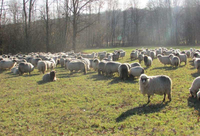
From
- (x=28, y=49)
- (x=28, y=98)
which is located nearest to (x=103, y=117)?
(x=28, y=98)

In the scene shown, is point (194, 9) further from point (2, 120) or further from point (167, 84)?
point (2, 120)

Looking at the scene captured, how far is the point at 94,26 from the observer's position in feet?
214

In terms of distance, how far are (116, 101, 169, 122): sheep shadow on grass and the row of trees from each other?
34.7 m

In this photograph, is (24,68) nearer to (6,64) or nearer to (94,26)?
(6,64)

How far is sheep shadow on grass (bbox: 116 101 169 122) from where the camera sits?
24.4 feet

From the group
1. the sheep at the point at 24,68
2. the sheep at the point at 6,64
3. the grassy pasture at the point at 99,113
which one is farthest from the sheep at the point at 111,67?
the sheep at the point at 6,64

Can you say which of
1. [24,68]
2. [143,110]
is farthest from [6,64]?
[143,110]

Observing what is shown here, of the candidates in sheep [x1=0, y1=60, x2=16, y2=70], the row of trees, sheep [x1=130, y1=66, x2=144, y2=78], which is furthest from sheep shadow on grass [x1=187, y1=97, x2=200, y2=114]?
the row of trees

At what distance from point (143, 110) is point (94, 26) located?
59713mm

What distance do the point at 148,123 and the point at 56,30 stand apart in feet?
148

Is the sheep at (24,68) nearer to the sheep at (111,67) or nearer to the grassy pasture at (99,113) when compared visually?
the grassy pasture at (99,113)

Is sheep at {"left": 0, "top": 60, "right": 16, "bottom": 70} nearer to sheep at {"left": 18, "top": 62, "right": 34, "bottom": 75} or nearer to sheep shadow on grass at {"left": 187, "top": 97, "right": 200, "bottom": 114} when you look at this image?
sheep at {"left": 18, "top": 62, "right": 34, "bottom": 75}

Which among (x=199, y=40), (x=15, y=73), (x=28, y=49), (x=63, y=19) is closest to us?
(x=15, y=73)

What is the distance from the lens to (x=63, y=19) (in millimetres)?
47844
